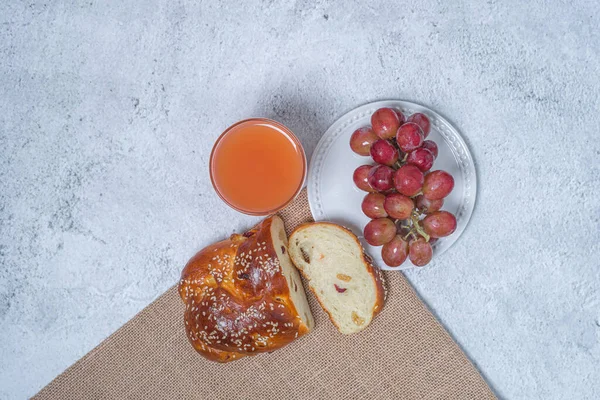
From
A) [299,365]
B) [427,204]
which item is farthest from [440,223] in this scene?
[299,365]

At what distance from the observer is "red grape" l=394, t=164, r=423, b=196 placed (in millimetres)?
1121

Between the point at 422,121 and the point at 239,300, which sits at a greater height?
the point at 422,121

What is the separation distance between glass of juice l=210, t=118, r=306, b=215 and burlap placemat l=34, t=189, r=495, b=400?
0.14 m

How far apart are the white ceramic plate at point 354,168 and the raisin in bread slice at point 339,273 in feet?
0.15

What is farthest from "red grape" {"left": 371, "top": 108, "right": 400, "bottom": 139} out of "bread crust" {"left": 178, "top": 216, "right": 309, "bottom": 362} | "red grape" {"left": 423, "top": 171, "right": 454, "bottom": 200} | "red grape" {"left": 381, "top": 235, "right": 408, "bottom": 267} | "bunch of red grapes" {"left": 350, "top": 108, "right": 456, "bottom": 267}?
"bread crust" {"left": 178, "top": 216, "right": 309, "bottom": 362}

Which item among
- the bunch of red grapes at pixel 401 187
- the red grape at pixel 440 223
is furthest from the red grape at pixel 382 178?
the red grape at pixel 440 223

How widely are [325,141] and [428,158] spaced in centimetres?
28

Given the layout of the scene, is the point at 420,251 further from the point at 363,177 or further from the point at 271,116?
the point at 271,116

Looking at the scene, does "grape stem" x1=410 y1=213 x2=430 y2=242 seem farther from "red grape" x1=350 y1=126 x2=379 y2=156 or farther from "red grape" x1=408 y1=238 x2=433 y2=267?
"red grape" x1=350 y1=126 x2=379 y2=156

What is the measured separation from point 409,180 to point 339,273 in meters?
0.32

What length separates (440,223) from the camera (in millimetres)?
1183

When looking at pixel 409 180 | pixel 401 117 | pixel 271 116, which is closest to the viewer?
pixel 409 180

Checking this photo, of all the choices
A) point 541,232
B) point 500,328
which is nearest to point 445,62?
point 541,232

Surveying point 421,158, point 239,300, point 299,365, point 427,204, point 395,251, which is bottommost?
point 299,365
